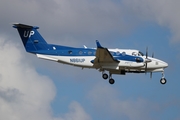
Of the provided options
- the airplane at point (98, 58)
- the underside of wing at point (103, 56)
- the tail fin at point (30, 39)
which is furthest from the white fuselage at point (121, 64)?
the tail fin at point (30, 39)

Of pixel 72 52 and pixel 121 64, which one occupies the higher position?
pixel 72 52

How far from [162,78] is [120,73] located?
5694 mm

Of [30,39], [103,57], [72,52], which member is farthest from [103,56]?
[30,39]

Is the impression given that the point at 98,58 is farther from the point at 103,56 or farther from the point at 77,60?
the point at 77,60

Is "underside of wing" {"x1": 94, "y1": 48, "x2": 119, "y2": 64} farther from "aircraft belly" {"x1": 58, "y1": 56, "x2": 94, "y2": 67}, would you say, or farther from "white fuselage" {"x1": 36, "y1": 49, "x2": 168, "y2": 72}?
"aircraft belly" {"x1": 58, "y1": 56, "x2": 94, "y2": 67}

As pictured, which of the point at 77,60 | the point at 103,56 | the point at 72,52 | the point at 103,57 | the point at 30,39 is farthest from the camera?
the point at 30,39

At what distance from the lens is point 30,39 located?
62906 millimetres

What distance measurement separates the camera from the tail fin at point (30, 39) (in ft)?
205

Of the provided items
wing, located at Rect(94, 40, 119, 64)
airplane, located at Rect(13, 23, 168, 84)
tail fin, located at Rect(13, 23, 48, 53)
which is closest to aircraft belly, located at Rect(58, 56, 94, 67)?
airplane, located at Rect(13, 23, 168, 84)

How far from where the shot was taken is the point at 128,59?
5956 centimetres

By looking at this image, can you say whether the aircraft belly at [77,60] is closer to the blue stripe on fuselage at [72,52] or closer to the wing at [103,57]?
the blue stripe on fuselage at [72,52]

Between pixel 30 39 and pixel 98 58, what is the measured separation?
414 inches

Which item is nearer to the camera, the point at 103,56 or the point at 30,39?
the point at 103,56

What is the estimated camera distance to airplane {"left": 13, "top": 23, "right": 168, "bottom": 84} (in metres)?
59.6
